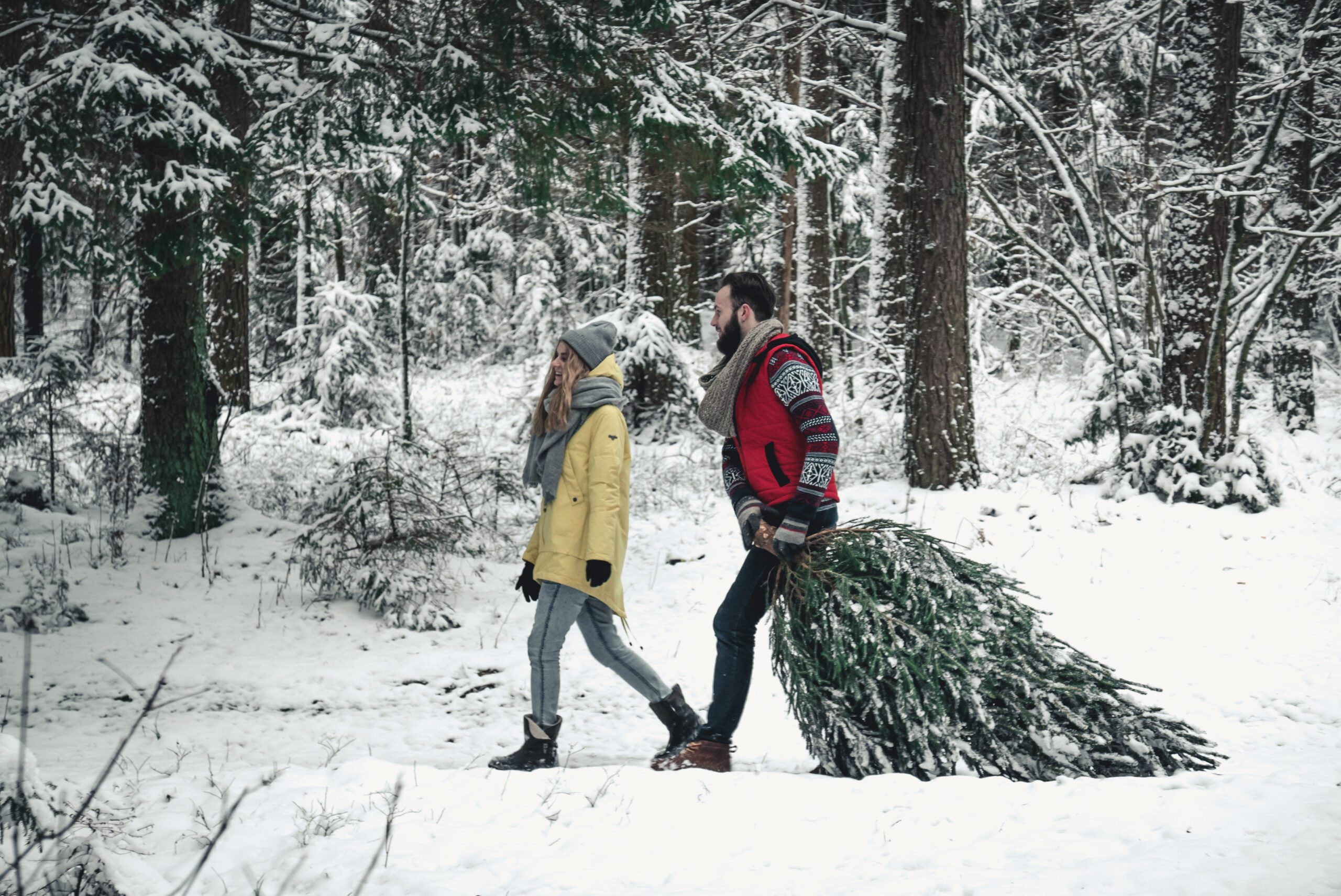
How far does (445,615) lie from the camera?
684 centimetres

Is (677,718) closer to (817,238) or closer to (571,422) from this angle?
(571,422)

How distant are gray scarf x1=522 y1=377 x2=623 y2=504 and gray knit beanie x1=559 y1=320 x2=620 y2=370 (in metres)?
0.10

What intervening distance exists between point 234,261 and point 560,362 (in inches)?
213

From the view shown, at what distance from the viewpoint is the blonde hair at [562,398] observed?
421 centimetres

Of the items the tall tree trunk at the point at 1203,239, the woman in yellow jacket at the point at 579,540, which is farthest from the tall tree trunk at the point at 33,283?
the tall tree trunk at the point at 1203,239

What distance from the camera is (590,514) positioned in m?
4.10

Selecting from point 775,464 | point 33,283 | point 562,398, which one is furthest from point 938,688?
point 33,283

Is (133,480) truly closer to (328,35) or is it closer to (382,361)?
(328,35)

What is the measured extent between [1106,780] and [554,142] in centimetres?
554

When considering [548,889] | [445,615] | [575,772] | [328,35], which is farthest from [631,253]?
[548,889]

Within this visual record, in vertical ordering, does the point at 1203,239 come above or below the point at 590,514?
above

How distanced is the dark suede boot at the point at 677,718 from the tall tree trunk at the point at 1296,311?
12.1m

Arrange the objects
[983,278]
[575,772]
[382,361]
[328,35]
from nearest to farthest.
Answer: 1. [575,772]
2. [328,35]
3. [382,361]
4. [983,278]

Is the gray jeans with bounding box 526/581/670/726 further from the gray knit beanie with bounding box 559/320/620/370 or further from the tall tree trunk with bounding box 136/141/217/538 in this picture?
the tall tree trunk with bounding box 136/141/217/538
